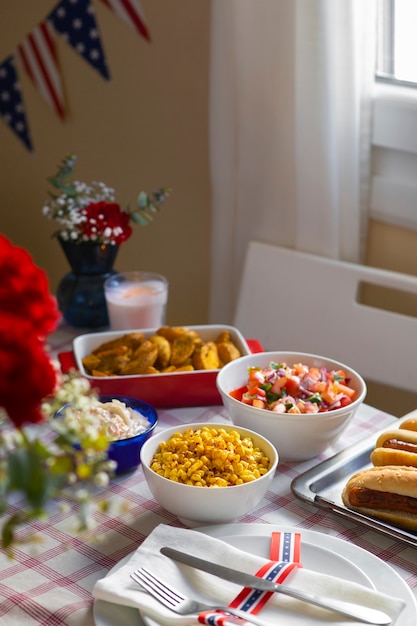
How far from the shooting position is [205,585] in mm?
979

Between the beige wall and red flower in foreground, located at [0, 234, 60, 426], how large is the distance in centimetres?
187

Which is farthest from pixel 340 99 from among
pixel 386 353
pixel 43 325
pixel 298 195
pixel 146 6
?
pixel 43 325

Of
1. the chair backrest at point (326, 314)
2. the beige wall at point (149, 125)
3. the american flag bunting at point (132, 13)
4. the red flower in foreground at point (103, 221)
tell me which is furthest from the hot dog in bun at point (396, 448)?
the american flag bunting at point (132, 13)

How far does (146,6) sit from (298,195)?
0.85 m

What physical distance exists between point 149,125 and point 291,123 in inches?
27.4

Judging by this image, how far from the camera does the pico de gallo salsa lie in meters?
1.32

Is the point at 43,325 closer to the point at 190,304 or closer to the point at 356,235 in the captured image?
the point at 356,235

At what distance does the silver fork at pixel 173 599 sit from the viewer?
3.01 feet

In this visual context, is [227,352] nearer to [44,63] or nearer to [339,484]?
[339,484]

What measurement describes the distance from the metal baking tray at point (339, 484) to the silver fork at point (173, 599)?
0.87ft

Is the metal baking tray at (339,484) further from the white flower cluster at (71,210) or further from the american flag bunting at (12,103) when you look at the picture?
the american flag bunting at (12,103)

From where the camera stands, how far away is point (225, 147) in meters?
2.20

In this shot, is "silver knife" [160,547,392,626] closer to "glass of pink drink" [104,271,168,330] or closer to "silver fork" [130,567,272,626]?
"silver fork" [130,567,272,626]

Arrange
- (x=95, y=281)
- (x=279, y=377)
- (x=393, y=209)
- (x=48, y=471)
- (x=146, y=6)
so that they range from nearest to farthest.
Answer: (x=48, y=471)
(x=279, y=377)
(x=95, y=281)
(x=393, y=209)
(x=146, y=6)
